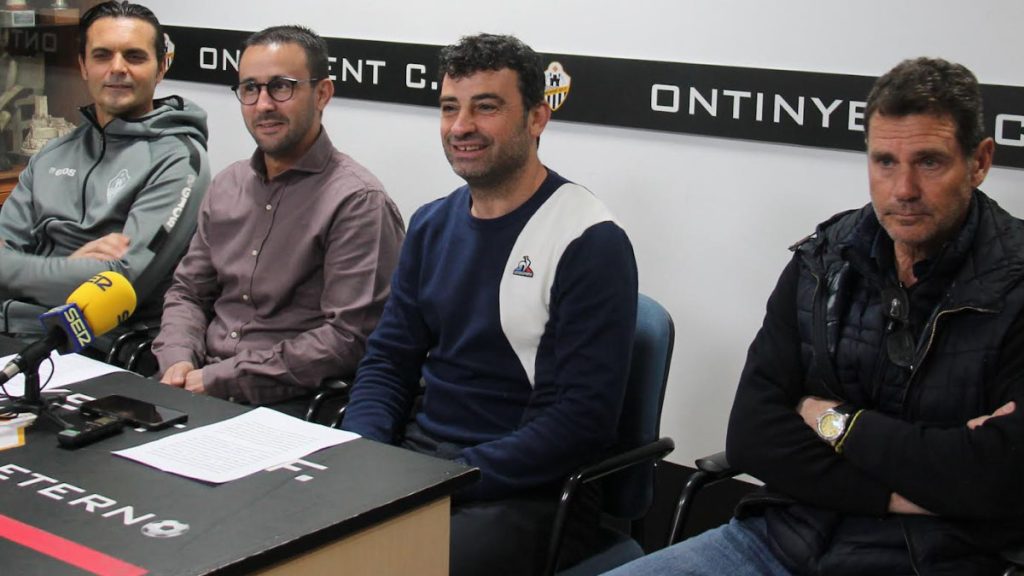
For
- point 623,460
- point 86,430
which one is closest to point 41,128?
point 86,430

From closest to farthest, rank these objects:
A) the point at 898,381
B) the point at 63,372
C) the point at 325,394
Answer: the point at 898,381
the point at 63,372
the point at 325,394

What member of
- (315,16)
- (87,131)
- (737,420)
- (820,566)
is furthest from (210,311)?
(820,566)

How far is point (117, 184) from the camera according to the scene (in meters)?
3.71

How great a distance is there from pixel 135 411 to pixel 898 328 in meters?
1.41

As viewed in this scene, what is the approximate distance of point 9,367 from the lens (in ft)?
7.24

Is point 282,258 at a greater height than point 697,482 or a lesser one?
greater

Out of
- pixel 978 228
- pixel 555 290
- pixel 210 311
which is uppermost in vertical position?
pixel 978 228

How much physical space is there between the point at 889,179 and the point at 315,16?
2445 millimetres

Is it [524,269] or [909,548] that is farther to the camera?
[524,269]

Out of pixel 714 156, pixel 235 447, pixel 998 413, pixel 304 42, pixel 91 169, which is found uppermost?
pixel 304 42

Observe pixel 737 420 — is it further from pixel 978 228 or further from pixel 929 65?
pixel 929 65

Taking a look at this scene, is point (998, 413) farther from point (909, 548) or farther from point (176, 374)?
point (176, 374)

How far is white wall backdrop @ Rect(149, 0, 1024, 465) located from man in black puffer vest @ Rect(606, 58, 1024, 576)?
683 millimetres

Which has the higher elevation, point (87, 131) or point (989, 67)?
point (989, 67)
